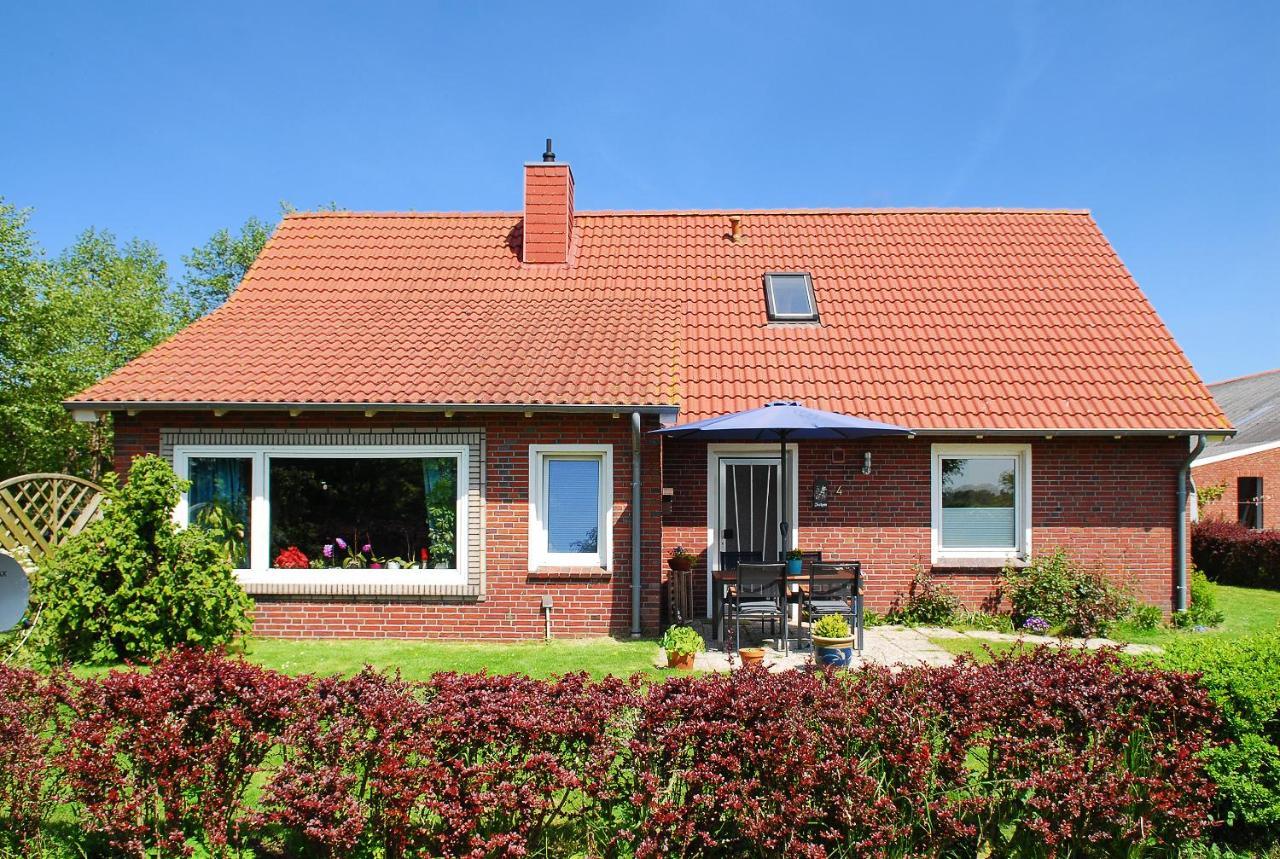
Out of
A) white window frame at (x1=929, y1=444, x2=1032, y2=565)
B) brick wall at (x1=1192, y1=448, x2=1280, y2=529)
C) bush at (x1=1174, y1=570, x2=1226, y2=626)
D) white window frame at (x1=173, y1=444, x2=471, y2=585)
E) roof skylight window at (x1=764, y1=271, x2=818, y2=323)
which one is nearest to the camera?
white window frame at (x1=173, y1=444, x2=471, y2=585)

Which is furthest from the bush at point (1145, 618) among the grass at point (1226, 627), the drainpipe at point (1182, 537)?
the drainpipe at point (1182, 537)

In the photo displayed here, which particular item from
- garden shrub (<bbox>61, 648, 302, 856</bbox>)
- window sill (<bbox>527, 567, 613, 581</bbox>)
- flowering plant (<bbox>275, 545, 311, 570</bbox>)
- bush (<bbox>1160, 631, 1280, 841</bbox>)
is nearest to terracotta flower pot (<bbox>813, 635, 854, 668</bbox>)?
window sill (<bbox>527, 567, 613, 581</bbox>)

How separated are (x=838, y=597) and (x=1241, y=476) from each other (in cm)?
2004

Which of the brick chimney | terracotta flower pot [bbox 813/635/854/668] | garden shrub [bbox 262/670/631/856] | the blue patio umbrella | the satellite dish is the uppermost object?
Answer: the brick chimney

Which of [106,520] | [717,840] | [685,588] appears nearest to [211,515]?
[106,520]

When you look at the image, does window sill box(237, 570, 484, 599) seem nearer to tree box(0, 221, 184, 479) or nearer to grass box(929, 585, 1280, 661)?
grass box(929, 585, 1280, 661)

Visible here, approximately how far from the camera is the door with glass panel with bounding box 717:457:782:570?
12273mm

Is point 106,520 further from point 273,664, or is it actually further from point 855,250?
point 855,250

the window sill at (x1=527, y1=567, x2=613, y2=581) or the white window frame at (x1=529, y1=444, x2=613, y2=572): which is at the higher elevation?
the white window frame at (x1=529, y1=444, x2=613, y2=572)

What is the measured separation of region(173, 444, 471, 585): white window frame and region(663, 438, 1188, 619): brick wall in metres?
2.96

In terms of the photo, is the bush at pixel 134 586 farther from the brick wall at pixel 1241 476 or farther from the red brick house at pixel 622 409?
the brick wall at pixel 1241 476

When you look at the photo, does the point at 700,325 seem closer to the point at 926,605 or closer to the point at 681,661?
the point at 926,605

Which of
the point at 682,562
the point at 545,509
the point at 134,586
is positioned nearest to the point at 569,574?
the point at 545,509

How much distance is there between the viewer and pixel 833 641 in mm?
8828
